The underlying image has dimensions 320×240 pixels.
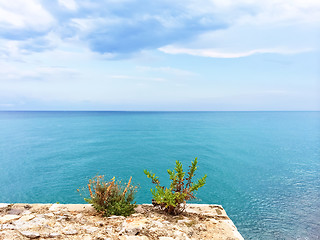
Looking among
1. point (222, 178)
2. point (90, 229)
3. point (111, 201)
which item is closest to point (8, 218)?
point (90, 229)

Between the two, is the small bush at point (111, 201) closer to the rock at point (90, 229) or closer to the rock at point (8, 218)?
the rock at point (90, 229)

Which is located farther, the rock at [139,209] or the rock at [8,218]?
the rock at [139,209]

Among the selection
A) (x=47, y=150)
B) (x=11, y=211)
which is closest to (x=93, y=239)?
(x=11, y=211)

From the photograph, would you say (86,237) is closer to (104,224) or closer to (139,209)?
(104,224)

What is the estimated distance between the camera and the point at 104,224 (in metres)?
5.30

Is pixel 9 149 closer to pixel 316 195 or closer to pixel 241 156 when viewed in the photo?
pixel 241 156

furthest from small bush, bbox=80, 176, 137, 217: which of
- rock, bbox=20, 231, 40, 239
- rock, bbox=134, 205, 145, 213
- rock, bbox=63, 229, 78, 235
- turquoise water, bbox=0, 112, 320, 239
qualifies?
turquoise water, bbox=0, 112, 320, 239

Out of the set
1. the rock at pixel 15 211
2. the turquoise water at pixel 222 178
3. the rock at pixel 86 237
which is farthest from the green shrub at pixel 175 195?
the turquoise water at pixel 222 178

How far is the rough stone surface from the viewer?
4.76m

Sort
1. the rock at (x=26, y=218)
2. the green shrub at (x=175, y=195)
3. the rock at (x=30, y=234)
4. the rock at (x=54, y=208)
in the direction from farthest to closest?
the rock at (x=54, y=208) → the green shrub at (x=175, y=195) → the rock at (x=26, y=218) → the rock at (x=30, y=234)

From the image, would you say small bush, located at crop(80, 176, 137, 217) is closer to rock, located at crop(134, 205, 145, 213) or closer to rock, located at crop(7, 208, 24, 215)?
rock, located at crop(134, 205, 145, 213)

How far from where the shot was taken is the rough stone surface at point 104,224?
4.76 m

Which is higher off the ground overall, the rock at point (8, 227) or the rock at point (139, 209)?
the rock at point (8, 227)

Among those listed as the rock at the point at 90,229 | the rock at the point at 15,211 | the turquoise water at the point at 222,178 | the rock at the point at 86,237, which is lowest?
the turquoise water at the point at 222,178
